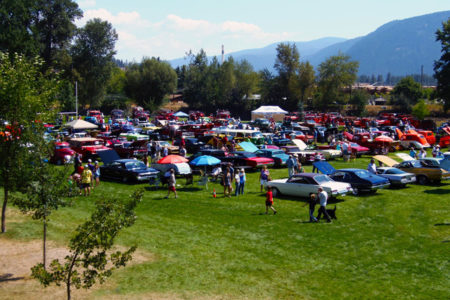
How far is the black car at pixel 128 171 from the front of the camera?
25109mm

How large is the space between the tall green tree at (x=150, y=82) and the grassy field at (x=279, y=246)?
229ft

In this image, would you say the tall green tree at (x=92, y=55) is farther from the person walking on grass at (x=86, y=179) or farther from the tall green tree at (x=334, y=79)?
the person walking on grass at (x=86, y=179)

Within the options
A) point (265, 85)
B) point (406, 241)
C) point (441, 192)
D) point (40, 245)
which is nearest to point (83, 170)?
point (40, 245)

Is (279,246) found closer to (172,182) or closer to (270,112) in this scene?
(172,182)

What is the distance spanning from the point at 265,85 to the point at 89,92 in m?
38.1

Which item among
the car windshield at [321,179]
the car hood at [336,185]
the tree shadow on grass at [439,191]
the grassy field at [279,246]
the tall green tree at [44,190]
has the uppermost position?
the tall green tree at [44,190]

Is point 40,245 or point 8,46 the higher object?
point 8,46

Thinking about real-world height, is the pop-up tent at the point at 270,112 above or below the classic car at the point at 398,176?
above

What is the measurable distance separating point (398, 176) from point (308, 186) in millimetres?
5968

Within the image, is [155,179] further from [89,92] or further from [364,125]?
[89,92]

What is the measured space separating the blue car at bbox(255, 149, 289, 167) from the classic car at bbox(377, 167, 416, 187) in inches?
301

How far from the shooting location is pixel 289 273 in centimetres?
1272

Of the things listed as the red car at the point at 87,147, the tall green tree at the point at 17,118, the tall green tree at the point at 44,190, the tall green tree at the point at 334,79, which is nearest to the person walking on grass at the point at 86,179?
the tall green tree at the point at 17,118

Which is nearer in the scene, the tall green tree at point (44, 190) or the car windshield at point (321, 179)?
the tall green tree at point (44, 190)
